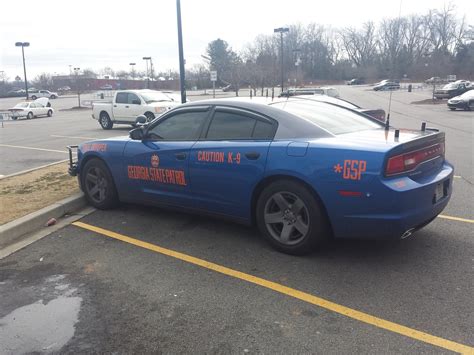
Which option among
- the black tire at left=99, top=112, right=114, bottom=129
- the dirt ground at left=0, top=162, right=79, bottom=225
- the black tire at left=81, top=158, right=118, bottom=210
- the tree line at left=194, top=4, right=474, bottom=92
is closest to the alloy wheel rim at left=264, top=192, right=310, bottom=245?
the black tire at left=81, top=158, right=118, bottom=210

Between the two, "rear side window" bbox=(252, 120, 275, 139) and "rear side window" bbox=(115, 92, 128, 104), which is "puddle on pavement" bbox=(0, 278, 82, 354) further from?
"rear side window" bbox=(115, 92, 128, 104)

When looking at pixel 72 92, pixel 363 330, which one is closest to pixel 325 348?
pixel 363 330

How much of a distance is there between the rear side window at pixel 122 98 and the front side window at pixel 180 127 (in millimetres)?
14461

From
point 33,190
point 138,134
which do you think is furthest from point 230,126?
point 33,190

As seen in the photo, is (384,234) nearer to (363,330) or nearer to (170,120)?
(363,330)

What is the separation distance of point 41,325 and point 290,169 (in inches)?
94.5

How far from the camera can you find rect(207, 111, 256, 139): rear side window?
14.8 feet

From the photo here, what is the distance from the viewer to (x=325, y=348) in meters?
2.76

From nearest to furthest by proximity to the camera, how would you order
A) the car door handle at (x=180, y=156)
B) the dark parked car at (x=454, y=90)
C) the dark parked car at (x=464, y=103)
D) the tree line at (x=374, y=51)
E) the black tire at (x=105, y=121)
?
the car door handle at (x=180, y=156), the black tire at (x=105, y=121), the dark parked car at (x=464, y=103), the dark parked car at (x=454, y=90), the tree line at (x=374, y=51)

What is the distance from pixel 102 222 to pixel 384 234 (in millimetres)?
3496

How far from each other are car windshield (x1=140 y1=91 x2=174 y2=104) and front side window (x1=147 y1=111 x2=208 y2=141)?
1358 cm

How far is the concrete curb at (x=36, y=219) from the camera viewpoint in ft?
16.3

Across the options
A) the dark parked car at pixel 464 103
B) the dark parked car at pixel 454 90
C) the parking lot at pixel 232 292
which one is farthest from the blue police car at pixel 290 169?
the dark parked car at pixel 454 90

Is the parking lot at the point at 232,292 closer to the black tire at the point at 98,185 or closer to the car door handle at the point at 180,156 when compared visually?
the black tire at the point at 98,185
